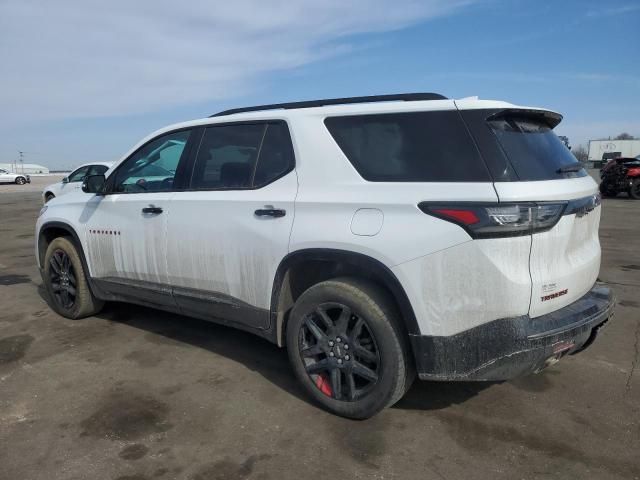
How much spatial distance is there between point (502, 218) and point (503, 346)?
653 millimetres

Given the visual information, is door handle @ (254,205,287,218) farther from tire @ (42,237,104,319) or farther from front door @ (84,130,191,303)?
tire @ (42,237,104,319)

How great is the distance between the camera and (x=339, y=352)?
3.08 meters

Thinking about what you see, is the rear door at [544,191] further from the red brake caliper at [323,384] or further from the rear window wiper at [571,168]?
the red brake caliper at [323,384]

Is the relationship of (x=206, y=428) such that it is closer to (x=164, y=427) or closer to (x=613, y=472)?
(x=164, y=427)

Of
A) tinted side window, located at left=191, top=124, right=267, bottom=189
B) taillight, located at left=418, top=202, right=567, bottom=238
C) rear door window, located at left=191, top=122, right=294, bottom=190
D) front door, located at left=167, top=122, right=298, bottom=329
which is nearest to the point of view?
taillight, located at left=418, top=202, right=567, bottom=238

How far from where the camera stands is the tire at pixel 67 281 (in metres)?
4.89

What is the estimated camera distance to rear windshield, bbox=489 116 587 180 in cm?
270

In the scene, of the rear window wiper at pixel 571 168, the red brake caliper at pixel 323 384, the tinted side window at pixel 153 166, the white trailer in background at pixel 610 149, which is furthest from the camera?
the white trailer in background at pixel 610 149

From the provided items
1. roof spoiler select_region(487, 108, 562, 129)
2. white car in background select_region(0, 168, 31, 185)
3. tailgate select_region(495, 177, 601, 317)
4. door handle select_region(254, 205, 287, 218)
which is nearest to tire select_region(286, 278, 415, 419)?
door handle select_region(254, 205, 287, 218)

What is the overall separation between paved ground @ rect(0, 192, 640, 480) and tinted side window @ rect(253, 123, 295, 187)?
4.77 ft

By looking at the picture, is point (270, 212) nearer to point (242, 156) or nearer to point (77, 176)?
point (242, 156)

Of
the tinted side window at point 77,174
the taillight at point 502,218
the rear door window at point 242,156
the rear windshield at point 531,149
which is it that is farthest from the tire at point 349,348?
the tinted side window at point 77,174

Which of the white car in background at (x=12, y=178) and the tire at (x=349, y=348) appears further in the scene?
the white car in background at (x=12, y=178)

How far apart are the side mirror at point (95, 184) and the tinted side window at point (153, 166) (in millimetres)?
152
